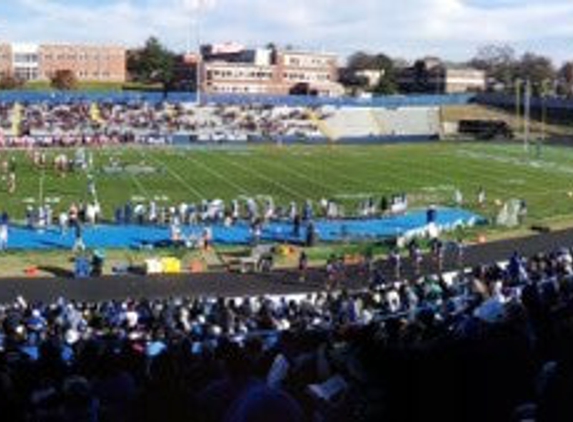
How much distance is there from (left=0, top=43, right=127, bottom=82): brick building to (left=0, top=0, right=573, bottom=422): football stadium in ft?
203

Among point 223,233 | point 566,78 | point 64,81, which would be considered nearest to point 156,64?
point 64,81

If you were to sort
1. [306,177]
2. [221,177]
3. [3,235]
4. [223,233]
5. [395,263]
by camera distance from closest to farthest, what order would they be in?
[395,263], [3,235], [223,233], [221,177], [306,177]

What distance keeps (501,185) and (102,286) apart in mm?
28057

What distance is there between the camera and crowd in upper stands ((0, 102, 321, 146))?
7519 centimetres

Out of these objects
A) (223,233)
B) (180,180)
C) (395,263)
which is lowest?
(395,263)

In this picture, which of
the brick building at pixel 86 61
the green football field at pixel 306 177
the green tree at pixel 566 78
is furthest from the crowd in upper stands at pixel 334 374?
the green tree at pixel 566 78

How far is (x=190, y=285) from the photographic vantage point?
2859 cm

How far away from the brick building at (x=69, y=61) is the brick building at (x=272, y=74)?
16.5m

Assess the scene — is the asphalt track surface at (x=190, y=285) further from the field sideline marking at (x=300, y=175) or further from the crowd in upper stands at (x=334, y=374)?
the field sideline marking at (x=300, y=175)

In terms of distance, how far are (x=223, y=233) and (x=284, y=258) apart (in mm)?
4743

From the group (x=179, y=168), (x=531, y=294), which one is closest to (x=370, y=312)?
(x=531, y=294)

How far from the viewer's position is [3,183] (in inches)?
1886

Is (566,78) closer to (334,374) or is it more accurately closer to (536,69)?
(536,69)

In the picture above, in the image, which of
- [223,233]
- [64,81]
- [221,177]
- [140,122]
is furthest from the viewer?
[64,81]
